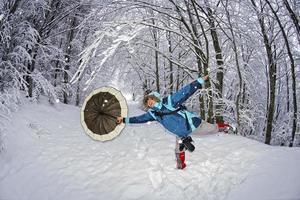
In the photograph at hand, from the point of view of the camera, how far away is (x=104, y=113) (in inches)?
221

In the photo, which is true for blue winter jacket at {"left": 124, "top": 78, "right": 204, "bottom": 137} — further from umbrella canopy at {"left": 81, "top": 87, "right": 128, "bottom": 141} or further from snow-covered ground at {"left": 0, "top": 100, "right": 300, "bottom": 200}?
snow-covered ground at {"left": 0, "top": 100, "right": 300, "bottom": 200}

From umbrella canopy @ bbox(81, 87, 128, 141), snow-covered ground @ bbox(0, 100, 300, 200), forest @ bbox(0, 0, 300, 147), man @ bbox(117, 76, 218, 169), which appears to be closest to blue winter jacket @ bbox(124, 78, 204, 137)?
man @ bbox(117, 76, 218, 169)

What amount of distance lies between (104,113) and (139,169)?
138 centimetres

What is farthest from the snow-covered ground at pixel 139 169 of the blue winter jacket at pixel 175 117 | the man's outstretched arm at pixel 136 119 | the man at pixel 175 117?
the man's outstretched arm at pixel 136 119

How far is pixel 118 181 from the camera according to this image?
5.27 meters

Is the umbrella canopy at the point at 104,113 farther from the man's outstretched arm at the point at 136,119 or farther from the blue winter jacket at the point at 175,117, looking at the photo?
the blue winter jacket at the point at 175,117

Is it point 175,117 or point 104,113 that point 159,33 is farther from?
point 175,117

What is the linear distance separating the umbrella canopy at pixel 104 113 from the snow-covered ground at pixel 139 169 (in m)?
0.88

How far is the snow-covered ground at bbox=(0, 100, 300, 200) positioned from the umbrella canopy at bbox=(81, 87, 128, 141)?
0.88 meters

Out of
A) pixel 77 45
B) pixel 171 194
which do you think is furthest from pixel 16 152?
pixel 77 45

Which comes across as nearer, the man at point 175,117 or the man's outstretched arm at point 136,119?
the man at point 175,117

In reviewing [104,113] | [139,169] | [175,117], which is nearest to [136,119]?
[104,113]

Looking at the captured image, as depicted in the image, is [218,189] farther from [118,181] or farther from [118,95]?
[118,95]

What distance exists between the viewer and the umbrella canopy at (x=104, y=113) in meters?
5.56
